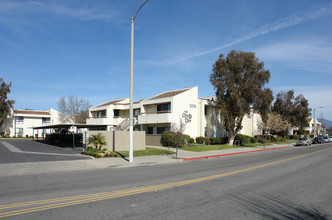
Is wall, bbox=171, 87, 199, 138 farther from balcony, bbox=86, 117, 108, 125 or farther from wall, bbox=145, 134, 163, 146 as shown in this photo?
balcony, bbox=86, 117, 108, 125

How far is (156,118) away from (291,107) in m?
38.5

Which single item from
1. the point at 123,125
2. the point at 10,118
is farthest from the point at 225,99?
the point at 10,118

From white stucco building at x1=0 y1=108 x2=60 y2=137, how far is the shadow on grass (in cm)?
5665

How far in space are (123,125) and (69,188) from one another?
30.6 m

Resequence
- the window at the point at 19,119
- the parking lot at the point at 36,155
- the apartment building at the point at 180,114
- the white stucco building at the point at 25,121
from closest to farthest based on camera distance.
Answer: the parking lot at the point at 36,155 < the apartment building at the point at 180,114 < the white stucco building at the point at 25,121 < the window at the point at 19,119

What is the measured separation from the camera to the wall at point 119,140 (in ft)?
76.6

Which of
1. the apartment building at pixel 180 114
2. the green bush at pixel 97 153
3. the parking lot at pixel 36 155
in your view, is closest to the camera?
the parking lot at pixel 36 155

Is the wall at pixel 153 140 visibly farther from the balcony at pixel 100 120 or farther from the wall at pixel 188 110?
the balcony at pixel 100 120

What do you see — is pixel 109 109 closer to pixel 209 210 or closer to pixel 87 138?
pixel 87 138

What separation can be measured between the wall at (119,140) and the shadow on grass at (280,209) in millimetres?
17348

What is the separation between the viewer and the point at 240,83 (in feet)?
112

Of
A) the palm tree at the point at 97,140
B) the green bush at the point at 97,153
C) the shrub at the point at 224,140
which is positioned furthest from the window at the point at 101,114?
the green bush at the point at 97,153

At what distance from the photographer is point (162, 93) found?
39.1 metres

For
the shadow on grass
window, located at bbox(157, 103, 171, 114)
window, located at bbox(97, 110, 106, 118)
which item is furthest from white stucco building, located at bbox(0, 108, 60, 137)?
→ the shadow on grass
